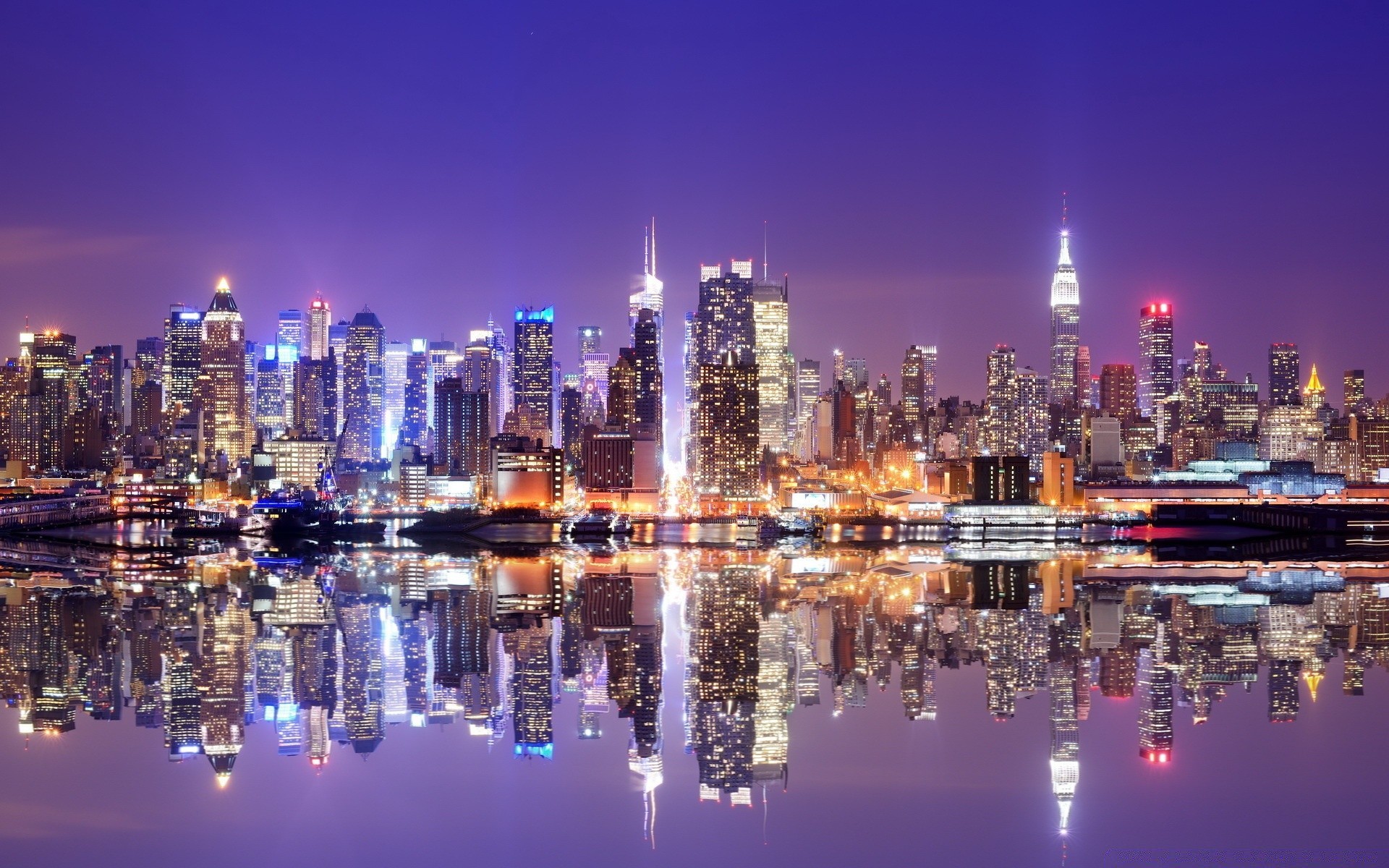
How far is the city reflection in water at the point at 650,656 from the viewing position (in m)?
20.0

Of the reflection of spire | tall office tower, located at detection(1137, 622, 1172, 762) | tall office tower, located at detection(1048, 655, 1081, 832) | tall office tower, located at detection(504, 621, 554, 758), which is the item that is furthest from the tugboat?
the reflection of spire

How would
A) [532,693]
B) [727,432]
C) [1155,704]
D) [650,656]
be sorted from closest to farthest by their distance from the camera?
[1155,704] → [532,693] → [650,656] → [727,432]

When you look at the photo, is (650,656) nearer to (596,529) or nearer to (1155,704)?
(1155,704)

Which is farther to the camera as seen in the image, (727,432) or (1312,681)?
(727,432)

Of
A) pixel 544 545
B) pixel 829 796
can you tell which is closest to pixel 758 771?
pixel 829 796

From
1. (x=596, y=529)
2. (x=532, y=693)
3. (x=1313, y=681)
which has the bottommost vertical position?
(x=1313, y=681)

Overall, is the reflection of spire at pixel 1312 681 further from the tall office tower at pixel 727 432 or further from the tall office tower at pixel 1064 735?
the tall office tower at pixel 727 432

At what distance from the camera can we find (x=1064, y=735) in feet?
64.2

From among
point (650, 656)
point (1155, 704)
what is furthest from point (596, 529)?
point (1155, 704)

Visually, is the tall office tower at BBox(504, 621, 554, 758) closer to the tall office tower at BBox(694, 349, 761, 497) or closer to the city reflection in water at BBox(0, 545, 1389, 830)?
the city reflection in water at BBox(0, 545, 1389, 830)

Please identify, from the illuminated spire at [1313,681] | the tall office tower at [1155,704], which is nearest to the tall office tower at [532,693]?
the tall office tower at [1155,704]

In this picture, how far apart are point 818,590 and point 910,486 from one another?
452ft

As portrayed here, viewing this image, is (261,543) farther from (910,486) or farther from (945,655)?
(910,486)

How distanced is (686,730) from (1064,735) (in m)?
5.10
